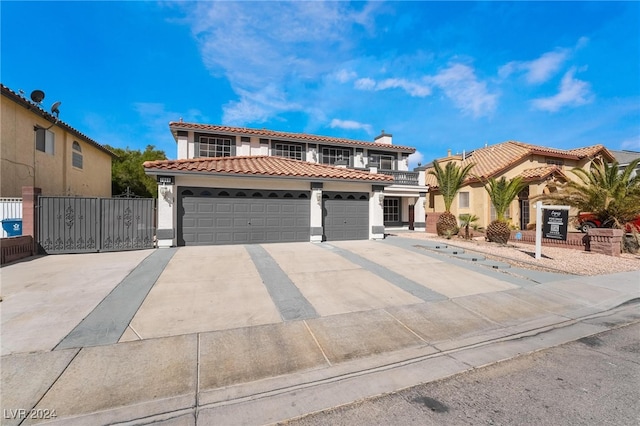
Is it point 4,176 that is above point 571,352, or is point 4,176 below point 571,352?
above

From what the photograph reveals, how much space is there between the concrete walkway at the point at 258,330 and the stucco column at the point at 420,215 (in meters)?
12.7

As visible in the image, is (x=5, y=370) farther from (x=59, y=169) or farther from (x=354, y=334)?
(x=59, y=169)

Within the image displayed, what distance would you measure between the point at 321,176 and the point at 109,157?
63.8 feet

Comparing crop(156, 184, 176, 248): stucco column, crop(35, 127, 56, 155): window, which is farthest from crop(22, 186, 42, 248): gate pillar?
crop(35, 127, 56, 155): window

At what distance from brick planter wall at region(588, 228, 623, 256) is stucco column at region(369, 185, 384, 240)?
9419 mm

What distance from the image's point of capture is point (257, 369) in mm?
3734

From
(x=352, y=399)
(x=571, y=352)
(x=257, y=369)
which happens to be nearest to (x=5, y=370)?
(x=257, y=369)

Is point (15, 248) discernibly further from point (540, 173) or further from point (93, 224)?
point (540, 173)

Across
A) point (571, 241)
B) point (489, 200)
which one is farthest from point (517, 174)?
point (571, 241)

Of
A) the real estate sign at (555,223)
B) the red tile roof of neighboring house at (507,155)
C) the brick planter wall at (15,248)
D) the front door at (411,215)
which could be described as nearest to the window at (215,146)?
the brick planter wall at (15,248)

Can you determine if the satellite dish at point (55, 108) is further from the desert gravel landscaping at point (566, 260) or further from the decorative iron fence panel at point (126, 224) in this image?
the desert gravel landscaping at point (566, 260)

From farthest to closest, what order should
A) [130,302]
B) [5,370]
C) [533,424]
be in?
1. [130,302]
2. [5,370]
3. [533,424]

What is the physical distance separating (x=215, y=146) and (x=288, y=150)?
16.5ft

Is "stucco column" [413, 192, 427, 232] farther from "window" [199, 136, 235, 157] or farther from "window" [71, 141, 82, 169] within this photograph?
"window" [71, 141, 82, 169]
